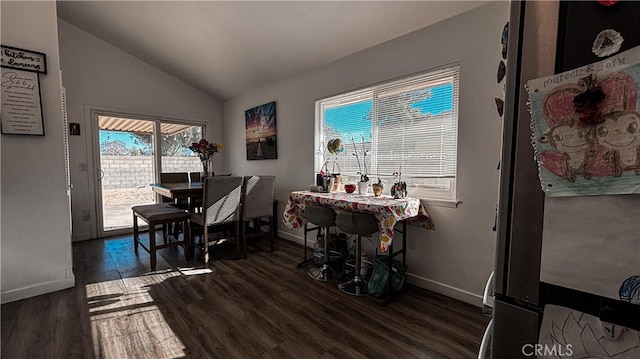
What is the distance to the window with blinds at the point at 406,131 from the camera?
2260mm

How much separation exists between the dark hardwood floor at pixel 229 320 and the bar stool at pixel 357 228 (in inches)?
4.6

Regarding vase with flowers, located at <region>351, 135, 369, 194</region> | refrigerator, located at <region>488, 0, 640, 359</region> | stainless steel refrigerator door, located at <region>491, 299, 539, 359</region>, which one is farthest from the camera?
vase with flowers, located at <region>351, 135, 369, 194</region>

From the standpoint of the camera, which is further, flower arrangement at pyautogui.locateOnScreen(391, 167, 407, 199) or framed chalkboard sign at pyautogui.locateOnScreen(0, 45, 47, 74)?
flower arrangement at pyautogui.locateOnScreen(391, 167, 407, 199)

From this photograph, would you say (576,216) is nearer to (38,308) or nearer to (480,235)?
(480,235)

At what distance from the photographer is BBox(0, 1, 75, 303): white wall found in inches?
82.7

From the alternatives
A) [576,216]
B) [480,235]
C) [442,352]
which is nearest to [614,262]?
[576,216]

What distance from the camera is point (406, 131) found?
2512mm

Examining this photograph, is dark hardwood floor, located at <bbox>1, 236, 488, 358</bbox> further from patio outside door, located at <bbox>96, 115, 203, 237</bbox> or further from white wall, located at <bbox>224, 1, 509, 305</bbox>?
patio outside door, located at <bbox>96, 115, 203, 237</bbox>

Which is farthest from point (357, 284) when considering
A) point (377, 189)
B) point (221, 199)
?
point (221, 199)

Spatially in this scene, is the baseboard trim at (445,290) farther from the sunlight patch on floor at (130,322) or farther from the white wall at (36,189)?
the white wall at (36,189)

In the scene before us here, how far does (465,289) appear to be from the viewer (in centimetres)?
216

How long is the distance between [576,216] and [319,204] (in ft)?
7.04

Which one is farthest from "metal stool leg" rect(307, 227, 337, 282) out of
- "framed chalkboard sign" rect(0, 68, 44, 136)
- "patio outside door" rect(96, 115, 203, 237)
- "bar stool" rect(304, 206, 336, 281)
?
"patio outside door" rect(96, 115, 203, 237)

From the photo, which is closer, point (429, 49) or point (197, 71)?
point (429, 49)
